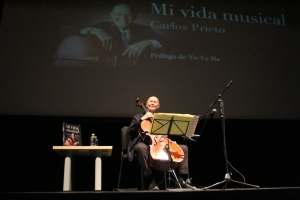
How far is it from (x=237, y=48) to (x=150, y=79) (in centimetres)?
149

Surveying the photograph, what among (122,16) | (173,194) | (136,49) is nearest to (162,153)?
(173,194)

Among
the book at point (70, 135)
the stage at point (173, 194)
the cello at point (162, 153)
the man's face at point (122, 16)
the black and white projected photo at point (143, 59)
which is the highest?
the man's face at point (122, 16)

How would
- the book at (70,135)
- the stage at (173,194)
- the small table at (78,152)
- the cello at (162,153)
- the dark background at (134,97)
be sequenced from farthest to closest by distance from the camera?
the dark background at (134,97) → the book at (70,135) → the small table at (78,152) → the cello at (162,153) → the stage at (173,194)

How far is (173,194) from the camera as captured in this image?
97.0 inches

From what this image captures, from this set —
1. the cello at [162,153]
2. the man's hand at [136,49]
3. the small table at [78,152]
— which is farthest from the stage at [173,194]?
the man's hand at [136,49]

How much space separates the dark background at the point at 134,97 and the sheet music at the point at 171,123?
3.77ft

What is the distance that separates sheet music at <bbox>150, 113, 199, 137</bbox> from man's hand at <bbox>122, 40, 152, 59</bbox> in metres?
1.79

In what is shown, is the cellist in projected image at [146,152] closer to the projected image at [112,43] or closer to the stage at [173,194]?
the stage at [173,194]

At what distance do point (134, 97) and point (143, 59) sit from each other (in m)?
0.63

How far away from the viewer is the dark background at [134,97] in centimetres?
410

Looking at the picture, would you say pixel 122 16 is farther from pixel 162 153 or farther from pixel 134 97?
pixel 162 153

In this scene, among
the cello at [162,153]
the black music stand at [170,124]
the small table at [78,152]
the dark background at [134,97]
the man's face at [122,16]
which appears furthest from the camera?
the man's face at [122,16]

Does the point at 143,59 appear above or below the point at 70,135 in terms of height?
above

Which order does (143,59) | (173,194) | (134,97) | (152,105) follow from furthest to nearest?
(143,59) → (134,97) → (152,105) → (173,194)
